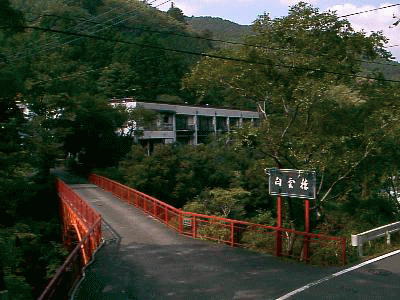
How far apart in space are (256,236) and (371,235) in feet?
12.7

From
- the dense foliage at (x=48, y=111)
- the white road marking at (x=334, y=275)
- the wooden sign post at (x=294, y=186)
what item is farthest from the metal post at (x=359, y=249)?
the dense foliage at (x=48, y=111)

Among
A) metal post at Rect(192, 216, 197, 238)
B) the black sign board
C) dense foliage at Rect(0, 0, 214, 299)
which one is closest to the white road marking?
the black sign board

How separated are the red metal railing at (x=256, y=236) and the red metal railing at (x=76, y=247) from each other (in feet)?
10.5

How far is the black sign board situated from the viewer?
1332 centimetres

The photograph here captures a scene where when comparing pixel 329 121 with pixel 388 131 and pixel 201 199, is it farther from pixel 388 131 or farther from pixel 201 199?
pixel 201 199

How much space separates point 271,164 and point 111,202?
1066cm

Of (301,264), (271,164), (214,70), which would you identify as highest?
(214,70)

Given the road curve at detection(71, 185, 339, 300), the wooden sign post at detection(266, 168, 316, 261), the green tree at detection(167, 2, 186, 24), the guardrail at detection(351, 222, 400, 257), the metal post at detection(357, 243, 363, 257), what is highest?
the green tree at detection(167, 2, 186, 24)

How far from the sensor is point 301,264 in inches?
518

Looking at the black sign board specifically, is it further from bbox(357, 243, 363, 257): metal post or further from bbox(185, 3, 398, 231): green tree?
bbox(357, 243, 363, 257): metal post

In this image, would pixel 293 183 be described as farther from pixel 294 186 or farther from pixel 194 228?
pixel 194 228

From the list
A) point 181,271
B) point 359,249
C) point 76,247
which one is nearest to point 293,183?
point 359,249

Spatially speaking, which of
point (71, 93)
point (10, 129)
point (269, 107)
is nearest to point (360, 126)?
point (269, 107)

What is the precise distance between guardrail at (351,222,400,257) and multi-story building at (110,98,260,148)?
2826 cm
